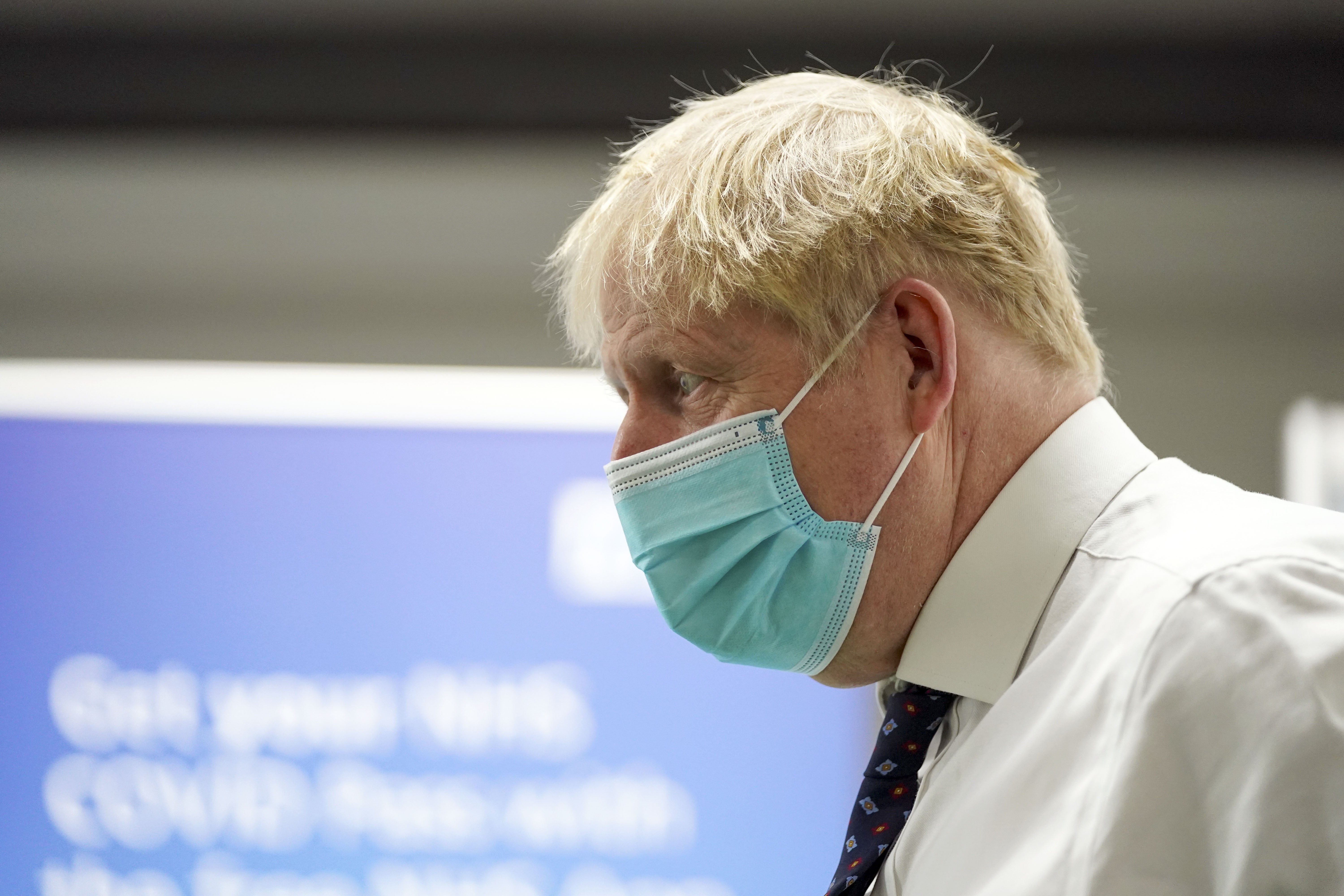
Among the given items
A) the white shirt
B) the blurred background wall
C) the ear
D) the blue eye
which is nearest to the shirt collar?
the white shirt

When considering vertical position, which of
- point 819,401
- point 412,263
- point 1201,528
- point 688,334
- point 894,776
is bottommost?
point 894,776

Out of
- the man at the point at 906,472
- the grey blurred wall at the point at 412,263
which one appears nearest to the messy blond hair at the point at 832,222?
the man at the point at 906,472

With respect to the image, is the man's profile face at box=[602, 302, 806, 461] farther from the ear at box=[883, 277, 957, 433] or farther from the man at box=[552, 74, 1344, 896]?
the ear at box=[883, 277, 957, 433]

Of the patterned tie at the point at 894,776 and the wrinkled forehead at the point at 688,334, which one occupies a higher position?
the wrinkled forehead at the point at 688,334

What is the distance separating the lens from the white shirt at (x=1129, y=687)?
26.5 inches

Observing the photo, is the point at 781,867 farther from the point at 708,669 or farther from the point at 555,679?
the point at 555,679

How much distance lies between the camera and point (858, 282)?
992 millimetres

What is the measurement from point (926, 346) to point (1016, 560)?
22 centimetres

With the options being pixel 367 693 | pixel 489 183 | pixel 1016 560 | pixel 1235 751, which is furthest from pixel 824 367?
pixel 489 183

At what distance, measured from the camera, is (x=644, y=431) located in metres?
1.09

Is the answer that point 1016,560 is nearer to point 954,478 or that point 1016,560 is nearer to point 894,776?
point 954,478

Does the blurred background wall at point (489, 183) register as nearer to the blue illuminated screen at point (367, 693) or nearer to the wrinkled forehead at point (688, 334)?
the blue illuminated screen at point (367, 693)

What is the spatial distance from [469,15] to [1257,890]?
A: 2573mm

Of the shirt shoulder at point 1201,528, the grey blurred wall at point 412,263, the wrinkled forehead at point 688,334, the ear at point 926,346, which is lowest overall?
the shirt shoulder at point 1201,528
